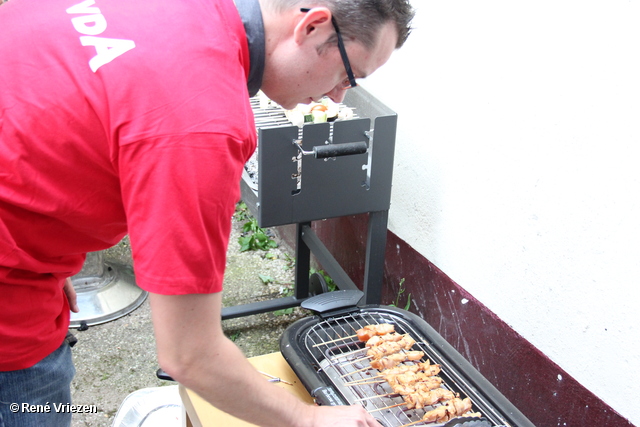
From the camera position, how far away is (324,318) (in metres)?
2.04

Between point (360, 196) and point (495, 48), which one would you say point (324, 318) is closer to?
point (360, 196)

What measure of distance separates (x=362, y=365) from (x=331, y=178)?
83cm

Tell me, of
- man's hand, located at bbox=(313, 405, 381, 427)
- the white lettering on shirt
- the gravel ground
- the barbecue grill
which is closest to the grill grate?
the barbecue grill

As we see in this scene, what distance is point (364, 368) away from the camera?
1884 mm

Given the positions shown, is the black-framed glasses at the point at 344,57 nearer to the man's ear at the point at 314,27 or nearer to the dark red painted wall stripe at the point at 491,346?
the man's ear at the point at 314,27

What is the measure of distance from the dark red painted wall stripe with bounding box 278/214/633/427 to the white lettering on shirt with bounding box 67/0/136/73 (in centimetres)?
176

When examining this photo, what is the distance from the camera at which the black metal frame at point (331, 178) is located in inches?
91.4

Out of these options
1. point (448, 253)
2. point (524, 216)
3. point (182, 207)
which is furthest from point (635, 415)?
point (182, 207)

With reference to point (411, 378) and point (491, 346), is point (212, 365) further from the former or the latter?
point (491, 346)

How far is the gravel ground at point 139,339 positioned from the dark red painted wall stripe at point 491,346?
26.5 inches

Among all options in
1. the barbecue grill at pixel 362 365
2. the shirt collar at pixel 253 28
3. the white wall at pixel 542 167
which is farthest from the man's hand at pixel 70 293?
the white wall at pixel 542 167

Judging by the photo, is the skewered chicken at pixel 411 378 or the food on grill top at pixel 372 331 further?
the food on grill top at pixel 372 331

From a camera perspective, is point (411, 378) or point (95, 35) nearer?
point (95, 35)

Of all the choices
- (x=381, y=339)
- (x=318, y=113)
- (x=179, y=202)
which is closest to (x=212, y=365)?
(x=179, y=202)
